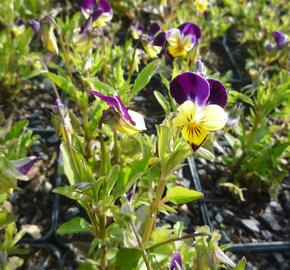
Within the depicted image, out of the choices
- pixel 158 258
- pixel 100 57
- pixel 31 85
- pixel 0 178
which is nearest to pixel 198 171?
pixel 100 57

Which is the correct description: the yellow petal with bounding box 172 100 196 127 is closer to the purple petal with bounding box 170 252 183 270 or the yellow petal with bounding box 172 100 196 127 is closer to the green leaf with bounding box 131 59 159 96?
the purple petal with bounding box 170 252 183 270

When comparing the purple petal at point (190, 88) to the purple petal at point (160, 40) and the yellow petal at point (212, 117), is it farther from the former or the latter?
the purple petal at point (160, 40)

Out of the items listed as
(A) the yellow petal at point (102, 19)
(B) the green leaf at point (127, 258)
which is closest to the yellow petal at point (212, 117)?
(B) the green leaf at point (127, 258)

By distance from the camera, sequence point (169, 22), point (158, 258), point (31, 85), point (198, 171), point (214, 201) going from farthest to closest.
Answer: point (169, 22)
point (31, 85)
point (198, 171)
point (214, 201)
point (158, 258)

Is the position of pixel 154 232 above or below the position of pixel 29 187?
above

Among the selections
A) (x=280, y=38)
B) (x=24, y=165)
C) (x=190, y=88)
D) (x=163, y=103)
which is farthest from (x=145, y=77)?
(x=280, y=38)

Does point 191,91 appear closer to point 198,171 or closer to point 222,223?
point 222,223

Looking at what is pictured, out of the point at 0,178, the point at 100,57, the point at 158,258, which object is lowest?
the point at 158,258

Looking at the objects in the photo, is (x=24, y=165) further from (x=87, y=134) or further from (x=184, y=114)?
(x=87, y=134)
